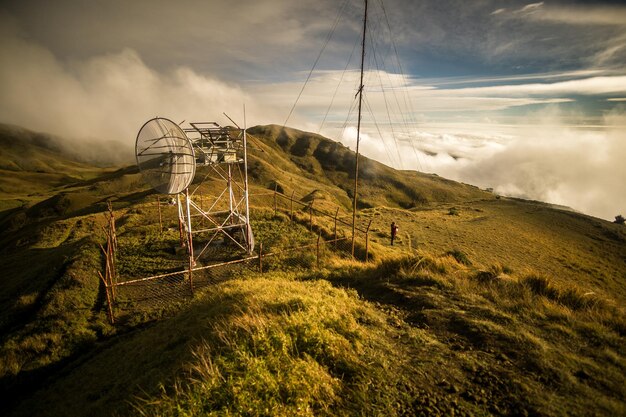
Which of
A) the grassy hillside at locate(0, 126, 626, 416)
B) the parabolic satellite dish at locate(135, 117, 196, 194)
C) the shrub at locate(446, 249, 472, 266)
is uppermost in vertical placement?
the parabolic satellite dish at locate(135, 117, 196, 194)

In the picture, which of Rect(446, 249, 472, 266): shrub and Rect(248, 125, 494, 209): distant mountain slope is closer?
Rect(446, 249, 472, 266): shrub

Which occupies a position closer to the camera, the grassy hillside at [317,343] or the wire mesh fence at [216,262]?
the grassy hillside at [317,343]

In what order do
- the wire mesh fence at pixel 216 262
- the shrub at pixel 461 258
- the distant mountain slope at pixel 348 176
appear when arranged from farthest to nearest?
the distant mountain slope at pixel 348 176 → the shrub at pixel 461 258 → the wire mesh fence at pixel 216 262

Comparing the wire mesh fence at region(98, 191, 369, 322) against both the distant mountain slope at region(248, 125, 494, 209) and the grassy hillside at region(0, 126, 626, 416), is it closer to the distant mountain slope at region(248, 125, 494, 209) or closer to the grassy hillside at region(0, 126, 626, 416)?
the grassy hillside at region(0, 126, 626, 416)

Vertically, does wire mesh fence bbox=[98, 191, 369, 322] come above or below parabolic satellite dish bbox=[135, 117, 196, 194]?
below

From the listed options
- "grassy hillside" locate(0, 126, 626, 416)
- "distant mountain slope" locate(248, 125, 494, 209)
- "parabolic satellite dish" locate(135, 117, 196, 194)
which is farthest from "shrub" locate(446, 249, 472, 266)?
"distant mountain slope" locate(248, 125, 494, 209)

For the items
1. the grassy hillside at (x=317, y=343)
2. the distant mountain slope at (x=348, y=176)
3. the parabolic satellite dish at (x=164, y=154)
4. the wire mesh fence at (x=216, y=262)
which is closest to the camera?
the grassy hillside at (x=317, y=343)

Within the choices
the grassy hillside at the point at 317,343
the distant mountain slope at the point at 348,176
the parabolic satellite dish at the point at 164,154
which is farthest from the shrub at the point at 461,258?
the distant mountain slope at the point at 348,176

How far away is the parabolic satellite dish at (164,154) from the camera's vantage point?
14.3 meters

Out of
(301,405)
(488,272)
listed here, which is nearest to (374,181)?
(488,272)

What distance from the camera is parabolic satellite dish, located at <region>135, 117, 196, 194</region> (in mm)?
14328

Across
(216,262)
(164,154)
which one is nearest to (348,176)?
(216,262)

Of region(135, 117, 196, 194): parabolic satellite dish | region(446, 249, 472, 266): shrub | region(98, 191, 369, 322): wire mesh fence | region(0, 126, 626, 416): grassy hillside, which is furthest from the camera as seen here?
region(446, 249, 472, 266): shrub

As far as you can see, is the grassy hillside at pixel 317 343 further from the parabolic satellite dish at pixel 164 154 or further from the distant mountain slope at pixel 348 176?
the distant mountain slope at pixel 348 176
